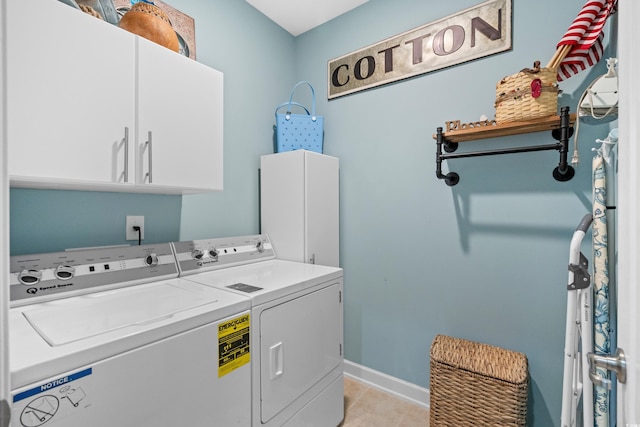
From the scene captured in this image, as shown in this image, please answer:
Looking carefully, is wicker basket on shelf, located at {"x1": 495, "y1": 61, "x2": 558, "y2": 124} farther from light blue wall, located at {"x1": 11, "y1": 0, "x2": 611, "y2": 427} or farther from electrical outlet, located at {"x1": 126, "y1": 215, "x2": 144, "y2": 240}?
electrical outlet, located at {"x1": 126, "y1": 215, "x2": 144, "y2": 240}

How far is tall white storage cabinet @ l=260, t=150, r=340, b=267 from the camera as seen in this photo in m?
2.04

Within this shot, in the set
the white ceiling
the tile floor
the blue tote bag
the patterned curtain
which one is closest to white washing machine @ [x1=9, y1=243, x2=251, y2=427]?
the tile floor

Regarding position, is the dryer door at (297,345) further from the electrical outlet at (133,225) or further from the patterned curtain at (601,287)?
the patterned curtain at (601,287)

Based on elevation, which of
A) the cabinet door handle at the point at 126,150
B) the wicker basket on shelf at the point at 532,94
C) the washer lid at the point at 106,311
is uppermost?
the wicker basket on shelf at the point at 532,94

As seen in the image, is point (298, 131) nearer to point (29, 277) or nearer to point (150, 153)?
point (150, 153)

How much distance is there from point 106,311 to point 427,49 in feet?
7.37

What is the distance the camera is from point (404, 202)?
2076 mm

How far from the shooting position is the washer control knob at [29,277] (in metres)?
1.12

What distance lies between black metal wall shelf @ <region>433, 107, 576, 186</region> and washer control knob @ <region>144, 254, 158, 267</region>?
168cm

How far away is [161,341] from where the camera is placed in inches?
36.8

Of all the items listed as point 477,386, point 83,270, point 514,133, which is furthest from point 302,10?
point 477,386

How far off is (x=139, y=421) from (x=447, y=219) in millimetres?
1805

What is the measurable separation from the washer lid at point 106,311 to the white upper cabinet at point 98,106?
466mm

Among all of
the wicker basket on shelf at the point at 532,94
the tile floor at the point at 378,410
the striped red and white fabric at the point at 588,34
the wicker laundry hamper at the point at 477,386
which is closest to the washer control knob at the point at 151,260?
the tile floor at the point at 378,410
